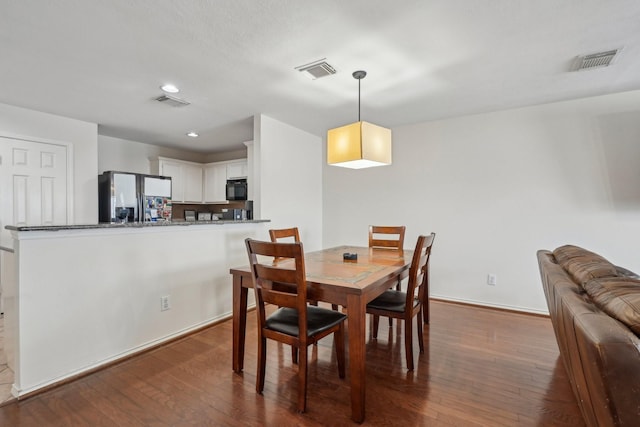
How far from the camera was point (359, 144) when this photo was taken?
237 cm

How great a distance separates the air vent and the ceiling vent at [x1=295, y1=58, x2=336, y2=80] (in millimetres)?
1442

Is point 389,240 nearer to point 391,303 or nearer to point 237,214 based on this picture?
point 391,303

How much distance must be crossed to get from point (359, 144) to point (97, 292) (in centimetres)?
225

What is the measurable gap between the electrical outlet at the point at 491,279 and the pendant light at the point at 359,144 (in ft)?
6.93

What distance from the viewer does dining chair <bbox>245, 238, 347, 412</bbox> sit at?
170 cm

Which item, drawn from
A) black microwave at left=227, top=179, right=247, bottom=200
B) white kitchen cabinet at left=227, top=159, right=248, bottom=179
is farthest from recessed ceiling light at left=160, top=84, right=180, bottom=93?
white kitchen cabinet at left=227, top=159, right=248, bottom=179

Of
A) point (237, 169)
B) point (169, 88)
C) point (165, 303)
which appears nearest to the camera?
point (165, 303)

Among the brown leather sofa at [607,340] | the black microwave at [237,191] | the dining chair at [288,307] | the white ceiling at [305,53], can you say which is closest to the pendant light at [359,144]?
the white ceiling at [305,53]

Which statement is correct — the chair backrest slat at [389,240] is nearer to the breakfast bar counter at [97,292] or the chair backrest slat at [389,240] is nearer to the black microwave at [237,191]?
the breakfast bar counter at [97,292]

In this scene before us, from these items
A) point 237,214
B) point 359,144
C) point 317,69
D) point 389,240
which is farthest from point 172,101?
point 389,240

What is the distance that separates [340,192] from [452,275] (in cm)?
196

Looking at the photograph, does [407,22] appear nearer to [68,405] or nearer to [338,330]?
[338,330]

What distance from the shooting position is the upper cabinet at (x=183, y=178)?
5162 mm

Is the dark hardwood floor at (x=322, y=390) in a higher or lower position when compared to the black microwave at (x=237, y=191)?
lower
